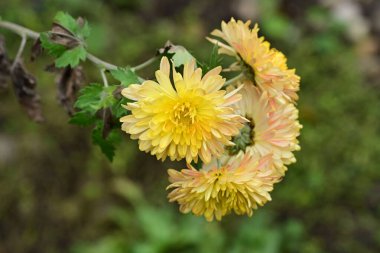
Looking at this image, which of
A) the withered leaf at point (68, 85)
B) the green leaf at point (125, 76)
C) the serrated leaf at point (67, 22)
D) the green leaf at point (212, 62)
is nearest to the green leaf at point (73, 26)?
the serrated leaf at point (67, 22)

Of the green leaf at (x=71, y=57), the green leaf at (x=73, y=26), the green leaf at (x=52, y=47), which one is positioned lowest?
the green leaf at (x=71, y=57)

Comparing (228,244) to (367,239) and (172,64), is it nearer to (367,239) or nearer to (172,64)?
(367,239)

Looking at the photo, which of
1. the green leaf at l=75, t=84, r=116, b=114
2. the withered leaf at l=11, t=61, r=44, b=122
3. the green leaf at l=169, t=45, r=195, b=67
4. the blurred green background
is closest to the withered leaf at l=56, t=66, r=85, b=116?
the withered leaf at l=11, t=61, r=44, b=122

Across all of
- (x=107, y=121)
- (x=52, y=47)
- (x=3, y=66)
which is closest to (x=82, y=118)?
(x=107, y=121)

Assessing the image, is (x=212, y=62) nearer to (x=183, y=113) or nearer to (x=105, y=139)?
(x=183, y=113)

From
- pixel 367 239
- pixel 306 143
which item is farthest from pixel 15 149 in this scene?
pixel 367 239

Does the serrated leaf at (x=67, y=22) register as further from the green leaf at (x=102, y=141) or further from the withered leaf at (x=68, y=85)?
the green leaf at (x=102, y=141)
